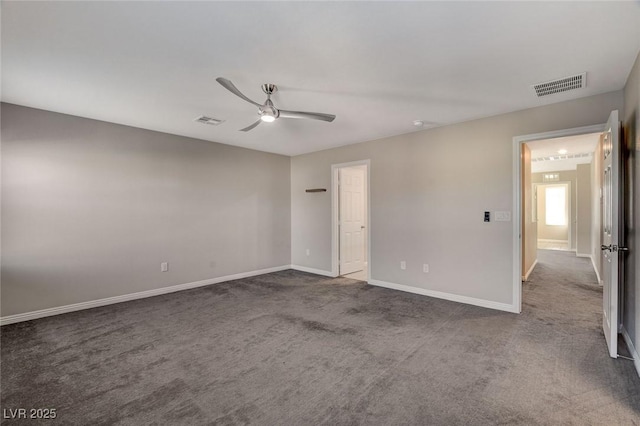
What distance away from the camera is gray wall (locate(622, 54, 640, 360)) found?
231 centimetres

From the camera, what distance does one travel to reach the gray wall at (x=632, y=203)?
2.31 m

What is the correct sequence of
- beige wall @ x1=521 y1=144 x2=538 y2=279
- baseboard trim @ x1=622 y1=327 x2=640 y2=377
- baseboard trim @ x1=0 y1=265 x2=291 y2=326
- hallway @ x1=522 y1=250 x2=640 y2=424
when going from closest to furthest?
hallway @ x1=522 y1=250 x2=640 y2=424, baseboard trim @ x1=622 y1=327 x2=640 y2=377, baseboard trim @ x1=0 y1=265 x2=291 y2=326, beige wall @ x1=521 y1=144 x2=538 y2=279

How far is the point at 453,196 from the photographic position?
13.3 feet

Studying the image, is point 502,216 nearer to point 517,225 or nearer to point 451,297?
point 517,225

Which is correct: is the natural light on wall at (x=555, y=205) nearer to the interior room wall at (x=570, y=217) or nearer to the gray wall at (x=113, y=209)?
the interior room wall at (x=570, y=217)

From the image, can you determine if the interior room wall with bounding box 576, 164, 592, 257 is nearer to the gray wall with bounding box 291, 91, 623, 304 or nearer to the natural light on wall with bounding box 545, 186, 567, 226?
the natural light on wall with bounding box 545, 186, 567, 226

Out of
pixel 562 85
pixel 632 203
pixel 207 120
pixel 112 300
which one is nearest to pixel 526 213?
pixel 632 203

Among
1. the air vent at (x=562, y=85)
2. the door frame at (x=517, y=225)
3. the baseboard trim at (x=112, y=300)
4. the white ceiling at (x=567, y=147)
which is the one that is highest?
the white ceiling at (x=567, y=147)

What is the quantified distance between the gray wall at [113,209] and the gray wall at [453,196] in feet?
7.59

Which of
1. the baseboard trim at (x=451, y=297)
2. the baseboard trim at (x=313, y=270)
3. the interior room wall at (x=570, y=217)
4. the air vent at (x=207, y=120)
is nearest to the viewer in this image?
the baseboard trim at (x=451, y=297)

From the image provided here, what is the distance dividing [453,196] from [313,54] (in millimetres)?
2828

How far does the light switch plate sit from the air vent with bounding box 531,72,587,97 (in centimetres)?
139

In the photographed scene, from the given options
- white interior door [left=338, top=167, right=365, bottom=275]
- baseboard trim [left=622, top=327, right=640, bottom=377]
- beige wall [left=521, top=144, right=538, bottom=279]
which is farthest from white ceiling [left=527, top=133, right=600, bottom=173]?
white interior door [left=338, top=167, right=365, bottom=275]

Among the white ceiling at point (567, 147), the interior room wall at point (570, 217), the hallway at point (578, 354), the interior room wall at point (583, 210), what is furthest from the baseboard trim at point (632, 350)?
the interior room wall at point (570, 217)
